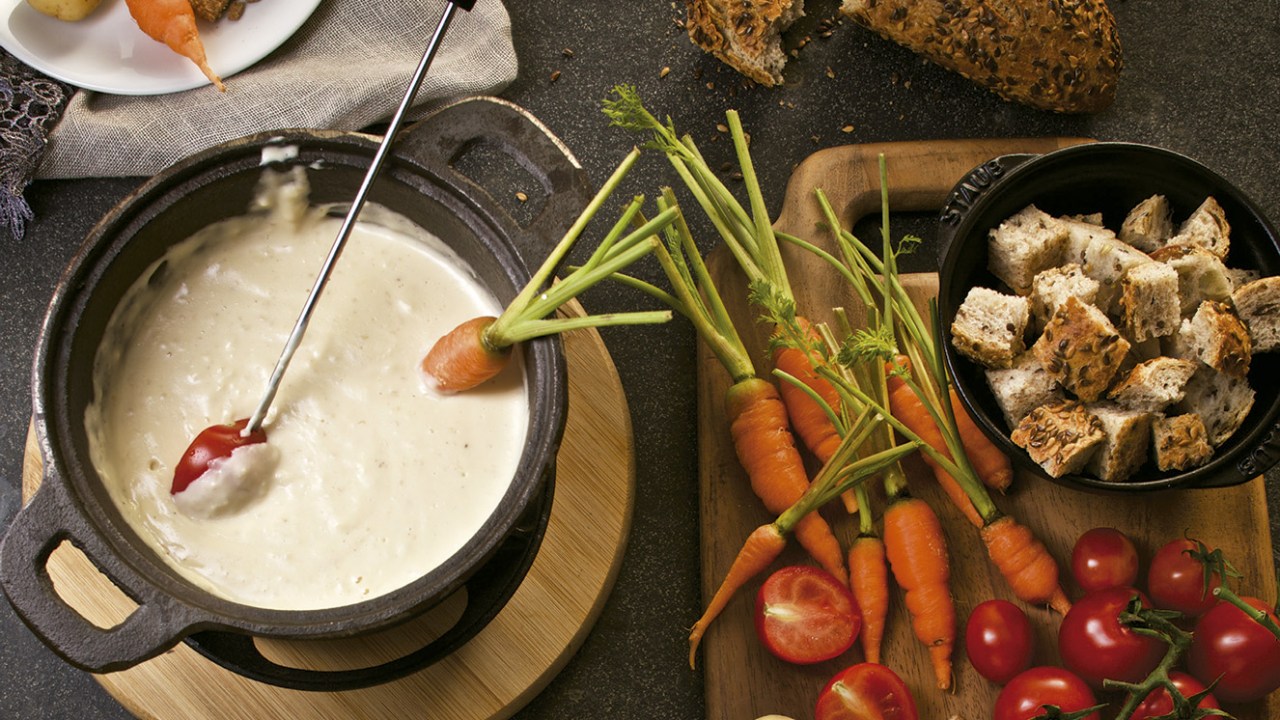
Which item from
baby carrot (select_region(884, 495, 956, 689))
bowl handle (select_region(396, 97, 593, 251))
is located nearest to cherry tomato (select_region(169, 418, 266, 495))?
bowl handle (select_region(396, 97, 593, 251))

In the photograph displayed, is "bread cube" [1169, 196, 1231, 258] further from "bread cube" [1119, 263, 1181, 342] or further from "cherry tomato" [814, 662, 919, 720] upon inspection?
"cherry tomato" [814, 662, 919, 720]

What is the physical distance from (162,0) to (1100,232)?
5.64 ft

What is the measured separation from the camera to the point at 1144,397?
1722 mm

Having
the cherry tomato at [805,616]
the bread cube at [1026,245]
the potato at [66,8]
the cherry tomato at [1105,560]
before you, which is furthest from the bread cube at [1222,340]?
the potato at [66,8]

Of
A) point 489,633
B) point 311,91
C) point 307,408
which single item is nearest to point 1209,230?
point 489,633

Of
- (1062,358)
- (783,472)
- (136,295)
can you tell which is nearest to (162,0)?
(136,295)

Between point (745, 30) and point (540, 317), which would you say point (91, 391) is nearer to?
point (540, 317)

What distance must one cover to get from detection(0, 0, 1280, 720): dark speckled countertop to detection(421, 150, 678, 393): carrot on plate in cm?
46

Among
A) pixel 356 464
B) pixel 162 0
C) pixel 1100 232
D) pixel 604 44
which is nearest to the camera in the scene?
pixel 356 464

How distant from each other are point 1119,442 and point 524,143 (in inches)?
40.6

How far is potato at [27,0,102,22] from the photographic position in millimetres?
1987

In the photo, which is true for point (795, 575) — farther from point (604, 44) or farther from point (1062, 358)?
point (604, 44)

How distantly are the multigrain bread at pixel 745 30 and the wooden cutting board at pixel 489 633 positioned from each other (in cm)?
64

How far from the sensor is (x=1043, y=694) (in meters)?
1.78
